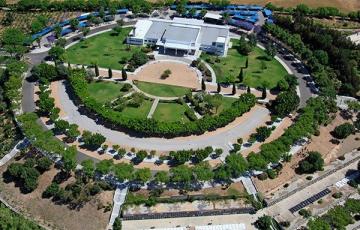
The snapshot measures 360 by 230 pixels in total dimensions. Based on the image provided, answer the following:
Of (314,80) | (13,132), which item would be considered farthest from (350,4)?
(13,132)

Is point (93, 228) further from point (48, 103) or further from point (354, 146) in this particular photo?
point (354, 146)

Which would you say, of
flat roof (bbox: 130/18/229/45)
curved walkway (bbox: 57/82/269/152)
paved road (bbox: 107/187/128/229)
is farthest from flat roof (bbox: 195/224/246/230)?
flat roof (bbox: 130/18/229/45)

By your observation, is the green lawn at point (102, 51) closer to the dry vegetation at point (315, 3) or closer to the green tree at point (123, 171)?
the green tree at point (123, 171)

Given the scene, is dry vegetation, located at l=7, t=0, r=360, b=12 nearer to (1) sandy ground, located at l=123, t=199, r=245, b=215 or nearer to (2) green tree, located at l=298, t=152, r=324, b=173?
(2) green tree, located at l=298, t=152, r=324, b=173

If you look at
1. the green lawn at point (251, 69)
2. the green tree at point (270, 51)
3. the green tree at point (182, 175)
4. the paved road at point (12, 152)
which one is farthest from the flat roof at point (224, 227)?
the green tree at point (270, 51)

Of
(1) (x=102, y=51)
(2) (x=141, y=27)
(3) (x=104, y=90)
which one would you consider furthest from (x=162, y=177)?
(2) (x=141, y=27)

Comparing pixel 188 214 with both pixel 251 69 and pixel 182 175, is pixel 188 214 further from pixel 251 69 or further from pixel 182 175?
pixel 251 69
